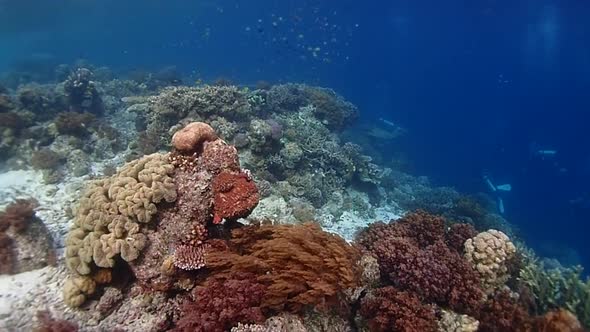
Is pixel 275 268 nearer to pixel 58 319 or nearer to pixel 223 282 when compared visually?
pixel 223 282

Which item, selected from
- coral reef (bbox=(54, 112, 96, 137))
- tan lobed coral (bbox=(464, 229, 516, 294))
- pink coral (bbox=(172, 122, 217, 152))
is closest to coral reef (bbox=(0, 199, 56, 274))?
pink coral (bbox=(172, 122, 217, 152))

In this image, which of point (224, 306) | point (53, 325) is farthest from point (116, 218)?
point (224, 306)

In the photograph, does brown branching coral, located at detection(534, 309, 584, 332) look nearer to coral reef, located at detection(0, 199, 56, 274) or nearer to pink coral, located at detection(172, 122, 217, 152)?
pink coral, located at detection(172, 122, 217, 152)

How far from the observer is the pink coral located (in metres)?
6.14

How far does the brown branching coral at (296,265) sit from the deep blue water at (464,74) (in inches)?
596

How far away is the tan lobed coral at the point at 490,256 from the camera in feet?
20.3

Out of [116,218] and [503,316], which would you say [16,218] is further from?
[503,316]

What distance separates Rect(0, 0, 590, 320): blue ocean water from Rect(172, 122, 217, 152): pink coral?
13.1 metres

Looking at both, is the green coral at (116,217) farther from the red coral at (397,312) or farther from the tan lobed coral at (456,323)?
the tan lobed coral at (456,323)

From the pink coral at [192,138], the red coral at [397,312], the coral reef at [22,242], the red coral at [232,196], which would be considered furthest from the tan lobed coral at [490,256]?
the coral reef at [22,242]

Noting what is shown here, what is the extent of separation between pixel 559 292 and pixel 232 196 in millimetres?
6369

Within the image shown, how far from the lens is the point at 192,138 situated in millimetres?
6152

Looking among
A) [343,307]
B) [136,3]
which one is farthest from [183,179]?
[136,3]

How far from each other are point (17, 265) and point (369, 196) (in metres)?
12.8
